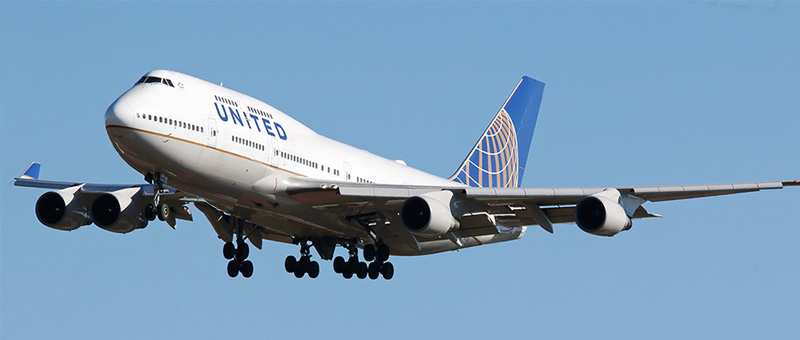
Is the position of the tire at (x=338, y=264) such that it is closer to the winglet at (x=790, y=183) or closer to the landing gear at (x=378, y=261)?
the landing gear at (x=378, y=261)

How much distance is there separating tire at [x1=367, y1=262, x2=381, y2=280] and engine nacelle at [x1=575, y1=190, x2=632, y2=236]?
860cm

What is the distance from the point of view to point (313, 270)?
42.9 metres

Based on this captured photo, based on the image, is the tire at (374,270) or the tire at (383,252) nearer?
the tire at (383,252)

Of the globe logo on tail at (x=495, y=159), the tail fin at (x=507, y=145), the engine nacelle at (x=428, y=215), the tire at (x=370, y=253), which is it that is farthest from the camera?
the tail fin at (x=507, y=145)

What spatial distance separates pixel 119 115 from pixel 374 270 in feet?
42.5

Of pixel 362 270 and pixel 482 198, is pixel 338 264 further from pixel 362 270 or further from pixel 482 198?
pixel 482 198

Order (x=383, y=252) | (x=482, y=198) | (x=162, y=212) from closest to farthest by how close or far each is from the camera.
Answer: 1. (x=162, y=212)
2. (x=482, y=198)
3. (x=383, y=252)

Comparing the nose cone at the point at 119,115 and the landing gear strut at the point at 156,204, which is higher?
the nose cone at the point at 119,115

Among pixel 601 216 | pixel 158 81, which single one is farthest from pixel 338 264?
pixel 158 81

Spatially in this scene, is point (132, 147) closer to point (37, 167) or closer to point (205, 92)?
point (205, 92)

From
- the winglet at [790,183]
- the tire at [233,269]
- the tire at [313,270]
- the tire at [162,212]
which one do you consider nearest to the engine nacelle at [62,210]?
the tire at [233,269]

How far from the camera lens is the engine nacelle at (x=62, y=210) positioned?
132 ft

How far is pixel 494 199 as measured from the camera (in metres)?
37.2

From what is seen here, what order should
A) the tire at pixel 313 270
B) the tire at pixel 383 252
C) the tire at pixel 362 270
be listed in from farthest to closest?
1. the tire at pixel 313 270
2. the tire at pixel 362 270
3. the tire at pixel 383 252
